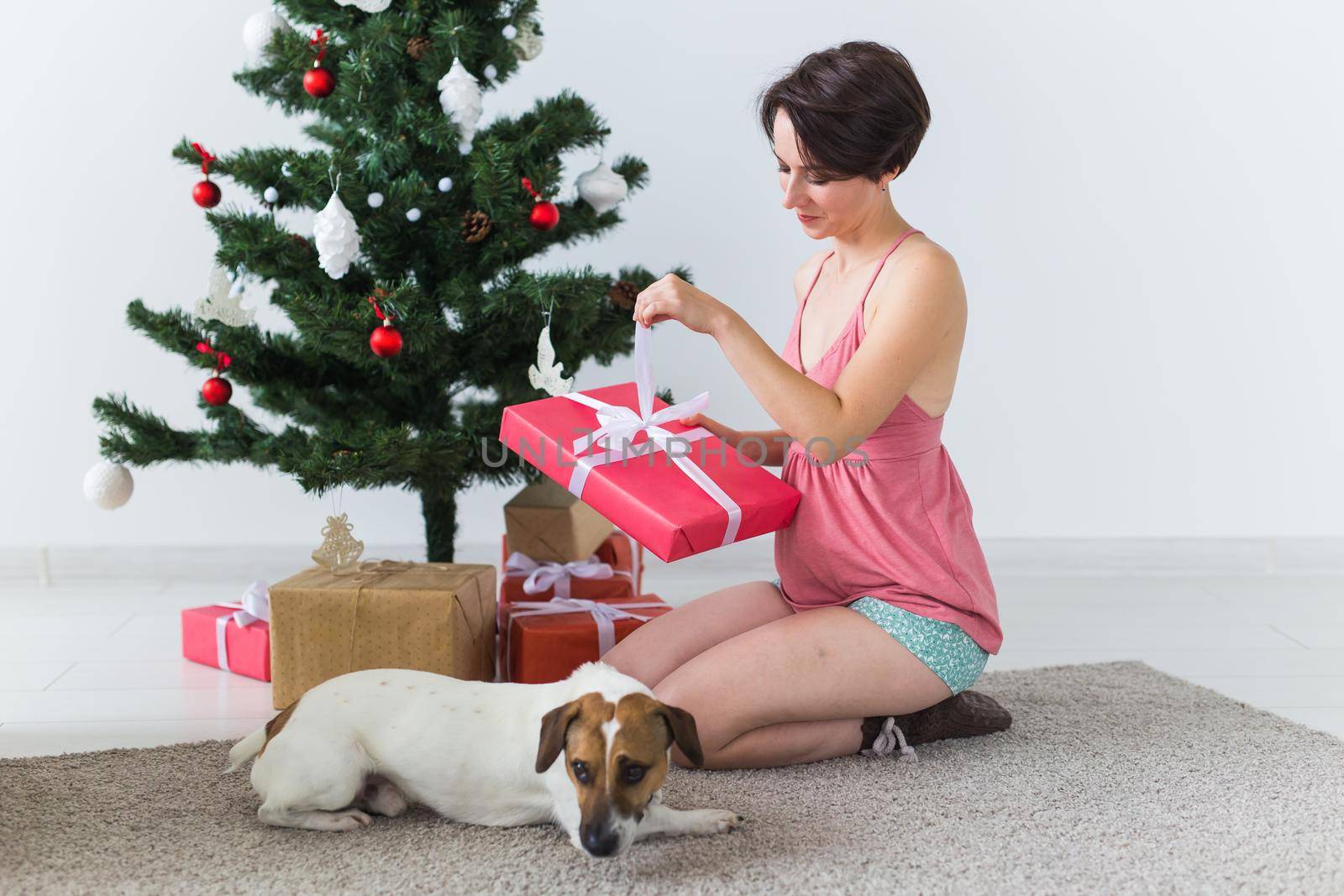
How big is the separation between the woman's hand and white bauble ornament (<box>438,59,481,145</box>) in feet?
2.26

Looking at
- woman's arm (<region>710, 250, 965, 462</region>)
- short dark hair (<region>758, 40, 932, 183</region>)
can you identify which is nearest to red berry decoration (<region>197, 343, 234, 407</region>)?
woman's arm (<region>710, 250, 965, 462</region>)

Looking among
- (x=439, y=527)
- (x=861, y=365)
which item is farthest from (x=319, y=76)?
(x=861, y=365)

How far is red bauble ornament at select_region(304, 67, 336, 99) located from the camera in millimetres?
1952

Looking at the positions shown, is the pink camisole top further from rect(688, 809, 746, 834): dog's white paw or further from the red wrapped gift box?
the red wrapped gift box

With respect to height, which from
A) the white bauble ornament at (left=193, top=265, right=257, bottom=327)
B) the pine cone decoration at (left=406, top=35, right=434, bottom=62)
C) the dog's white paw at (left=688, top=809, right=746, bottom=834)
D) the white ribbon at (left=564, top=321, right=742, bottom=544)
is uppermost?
the pine cone decoration at (left=406, top=35, right=434, bottom=62)

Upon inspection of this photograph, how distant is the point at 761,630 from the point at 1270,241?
2.09 meters

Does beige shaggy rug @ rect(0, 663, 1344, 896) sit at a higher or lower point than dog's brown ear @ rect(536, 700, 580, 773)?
lower

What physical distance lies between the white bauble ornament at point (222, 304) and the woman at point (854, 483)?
0.89 m

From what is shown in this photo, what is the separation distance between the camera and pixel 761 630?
5.16 ft

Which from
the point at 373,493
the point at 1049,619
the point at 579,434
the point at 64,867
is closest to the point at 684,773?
the point at 579,434

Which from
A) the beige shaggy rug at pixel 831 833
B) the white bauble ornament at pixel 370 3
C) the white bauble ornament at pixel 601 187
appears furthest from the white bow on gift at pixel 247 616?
the white bauble ornament at pixel 370 3

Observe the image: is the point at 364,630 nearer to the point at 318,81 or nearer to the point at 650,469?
the point at 650,469

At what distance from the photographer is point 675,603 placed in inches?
105

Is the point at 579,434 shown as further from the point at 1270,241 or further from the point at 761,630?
the point at 1270,241
